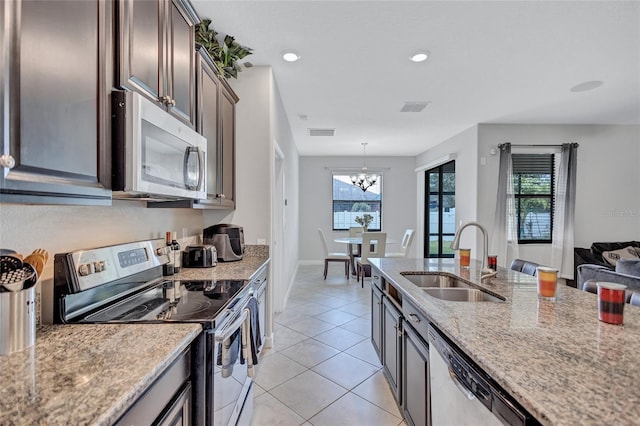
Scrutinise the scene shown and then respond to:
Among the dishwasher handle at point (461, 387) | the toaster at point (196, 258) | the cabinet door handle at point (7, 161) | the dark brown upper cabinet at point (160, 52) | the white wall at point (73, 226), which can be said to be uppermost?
the dark brown upper cabinet at point (160, 52)

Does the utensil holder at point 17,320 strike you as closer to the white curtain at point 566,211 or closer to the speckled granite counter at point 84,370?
the speckled granite counter at point 84,370

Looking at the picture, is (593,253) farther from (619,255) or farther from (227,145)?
(227,145)

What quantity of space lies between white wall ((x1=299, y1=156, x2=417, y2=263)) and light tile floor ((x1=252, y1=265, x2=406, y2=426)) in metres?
3.53

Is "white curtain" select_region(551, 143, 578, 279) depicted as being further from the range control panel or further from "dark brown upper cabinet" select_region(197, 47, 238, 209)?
the range control panel

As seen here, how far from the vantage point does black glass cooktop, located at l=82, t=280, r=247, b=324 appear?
1.22 m

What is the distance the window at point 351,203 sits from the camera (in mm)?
7711

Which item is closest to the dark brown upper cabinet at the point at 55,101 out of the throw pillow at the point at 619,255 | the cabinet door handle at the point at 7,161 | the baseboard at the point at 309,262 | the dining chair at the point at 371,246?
the cabinet door handle at the point at 7,161

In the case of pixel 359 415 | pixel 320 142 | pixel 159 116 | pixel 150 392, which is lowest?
pixel 359 415

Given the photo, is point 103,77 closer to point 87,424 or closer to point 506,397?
point 87,424

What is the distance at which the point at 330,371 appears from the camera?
2504 mm

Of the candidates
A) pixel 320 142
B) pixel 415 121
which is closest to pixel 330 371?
pixel 415 121

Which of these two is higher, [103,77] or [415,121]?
[415,121]

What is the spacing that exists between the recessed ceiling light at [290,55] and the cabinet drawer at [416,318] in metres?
2.23

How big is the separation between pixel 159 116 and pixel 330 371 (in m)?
2.20
